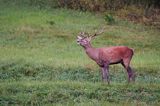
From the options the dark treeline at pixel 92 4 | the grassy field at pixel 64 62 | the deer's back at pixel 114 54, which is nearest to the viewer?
the grassy field at pixel 64 62

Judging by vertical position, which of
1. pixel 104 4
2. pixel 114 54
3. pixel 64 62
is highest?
pixel 104 4

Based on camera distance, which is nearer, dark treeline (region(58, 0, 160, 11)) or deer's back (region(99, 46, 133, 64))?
deer's back (region(99, 46, 133, 64))

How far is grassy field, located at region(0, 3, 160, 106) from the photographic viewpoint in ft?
45.5

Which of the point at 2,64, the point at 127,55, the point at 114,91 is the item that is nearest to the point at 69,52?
the point at 2,64

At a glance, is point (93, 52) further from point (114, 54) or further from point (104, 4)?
point (104, 4)

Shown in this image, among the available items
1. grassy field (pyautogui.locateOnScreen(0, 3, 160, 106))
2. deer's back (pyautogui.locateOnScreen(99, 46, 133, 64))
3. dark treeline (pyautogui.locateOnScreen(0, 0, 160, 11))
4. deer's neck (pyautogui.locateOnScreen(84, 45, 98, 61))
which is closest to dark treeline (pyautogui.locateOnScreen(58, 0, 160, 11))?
dark treeline (pyautogui.locateOnScreen(0, 0, 160, 11))

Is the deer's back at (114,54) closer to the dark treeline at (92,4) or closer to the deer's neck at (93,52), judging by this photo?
the deer's neck at (93,52)

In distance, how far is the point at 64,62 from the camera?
20.7m

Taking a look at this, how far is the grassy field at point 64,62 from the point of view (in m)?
13.9

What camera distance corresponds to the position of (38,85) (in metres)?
15.1

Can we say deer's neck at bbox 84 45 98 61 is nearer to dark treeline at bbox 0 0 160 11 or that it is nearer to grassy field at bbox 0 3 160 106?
grassy field at bbox 0 3 160 106

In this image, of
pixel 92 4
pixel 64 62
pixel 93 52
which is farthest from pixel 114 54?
pixel 92 4

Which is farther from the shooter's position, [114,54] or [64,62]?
[64,62]

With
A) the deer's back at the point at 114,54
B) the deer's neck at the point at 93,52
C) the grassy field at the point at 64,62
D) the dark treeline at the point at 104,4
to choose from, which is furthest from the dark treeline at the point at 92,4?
the deer's back at the point at 114,54
